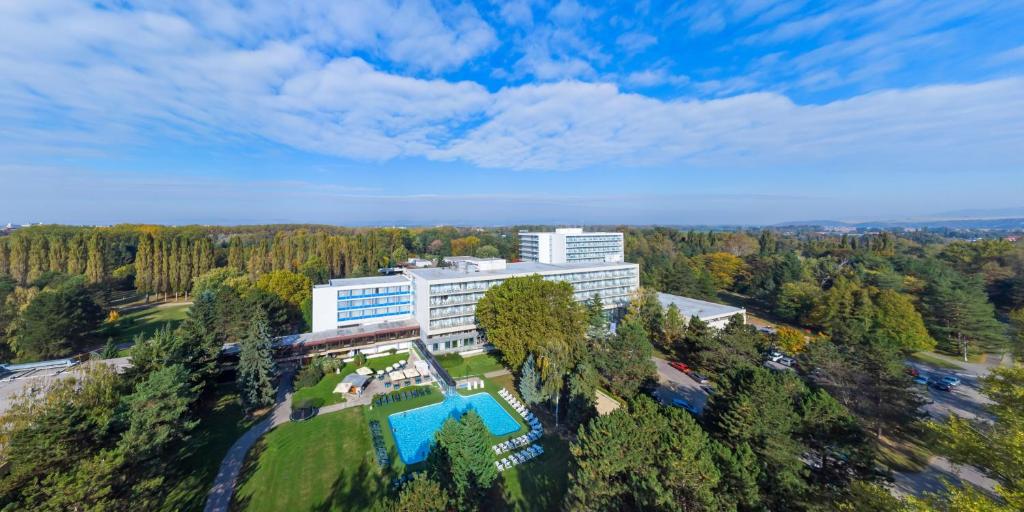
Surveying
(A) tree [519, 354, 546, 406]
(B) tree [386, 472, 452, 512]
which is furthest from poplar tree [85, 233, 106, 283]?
(B) tree [386, 472, 452, 512]

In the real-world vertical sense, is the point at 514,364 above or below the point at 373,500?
above

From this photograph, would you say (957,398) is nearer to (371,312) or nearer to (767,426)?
(767,426)

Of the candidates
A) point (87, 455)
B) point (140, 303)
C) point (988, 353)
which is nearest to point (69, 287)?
point (140, 303)

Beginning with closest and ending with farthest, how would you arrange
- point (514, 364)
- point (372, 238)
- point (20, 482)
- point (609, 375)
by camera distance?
1. point (20, 482)
2. point (609, 375)
3. point (514, 364)
4. point (372, 238)

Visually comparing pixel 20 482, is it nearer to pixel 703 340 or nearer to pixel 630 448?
pixel 630 448

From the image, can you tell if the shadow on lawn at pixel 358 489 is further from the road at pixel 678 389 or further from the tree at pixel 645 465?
the road at pixel 678 389

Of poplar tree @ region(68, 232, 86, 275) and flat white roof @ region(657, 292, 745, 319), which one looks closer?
flat white roof @ region(657, 292, 745, 319)

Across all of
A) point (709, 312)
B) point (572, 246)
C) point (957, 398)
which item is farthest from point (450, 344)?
point (572, 246)

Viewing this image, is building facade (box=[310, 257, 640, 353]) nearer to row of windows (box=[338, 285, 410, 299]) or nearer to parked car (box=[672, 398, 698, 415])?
row of windows (box=[338, 285, 410, 299])
